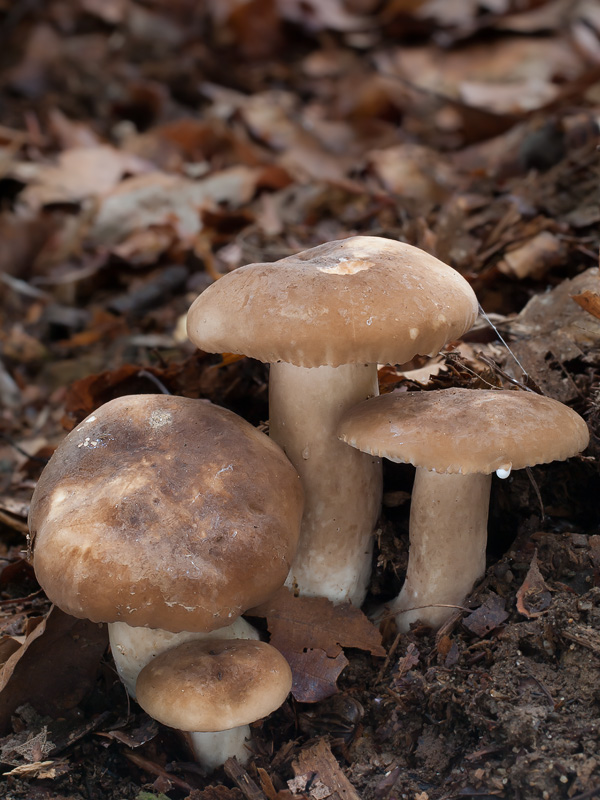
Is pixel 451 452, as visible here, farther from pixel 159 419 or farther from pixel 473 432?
pixel 159 419

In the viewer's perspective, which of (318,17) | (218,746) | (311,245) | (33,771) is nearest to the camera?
(33,771)

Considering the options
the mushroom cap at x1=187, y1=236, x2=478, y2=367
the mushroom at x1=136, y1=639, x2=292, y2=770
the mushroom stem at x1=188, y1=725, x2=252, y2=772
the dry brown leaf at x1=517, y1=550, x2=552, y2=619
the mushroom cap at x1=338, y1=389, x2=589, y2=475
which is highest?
the mushroom cap at x1=187, y1=236, x2=478, y2=367

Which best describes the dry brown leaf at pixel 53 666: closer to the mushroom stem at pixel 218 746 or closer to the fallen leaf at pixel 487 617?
the mushroom stem at pixel 218 746

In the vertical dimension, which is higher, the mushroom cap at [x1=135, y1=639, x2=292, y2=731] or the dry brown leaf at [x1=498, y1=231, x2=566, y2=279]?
the dry brown leaf at [x1=498, y1=231, x2=566, y2=279]

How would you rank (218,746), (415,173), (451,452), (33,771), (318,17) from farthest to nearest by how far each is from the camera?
(318,17)
(415,173)
(218,746)
(33,771)
(451,452)

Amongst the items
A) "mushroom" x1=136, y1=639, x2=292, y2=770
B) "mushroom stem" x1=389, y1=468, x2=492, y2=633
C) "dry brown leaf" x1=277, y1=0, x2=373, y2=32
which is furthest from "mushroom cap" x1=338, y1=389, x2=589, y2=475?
"dry brown leaf" x1=277, y1=0, x2=373, y2=32

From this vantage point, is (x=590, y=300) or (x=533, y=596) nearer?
(x=533, y=596)

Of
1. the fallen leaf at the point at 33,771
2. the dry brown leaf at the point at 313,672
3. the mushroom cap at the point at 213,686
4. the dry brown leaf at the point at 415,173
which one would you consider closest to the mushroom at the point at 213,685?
the mushroom cap at the point at 213,686

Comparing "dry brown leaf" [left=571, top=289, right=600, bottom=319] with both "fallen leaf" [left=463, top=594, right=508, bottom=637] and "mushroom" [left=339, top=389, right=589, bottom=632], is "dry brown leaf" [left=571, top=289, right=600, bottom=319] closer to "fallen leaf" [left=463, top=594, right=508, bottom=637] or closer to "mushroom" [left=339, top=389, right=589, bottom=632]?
"mushroom" [left=339, top=389, right=589, bottom=632]

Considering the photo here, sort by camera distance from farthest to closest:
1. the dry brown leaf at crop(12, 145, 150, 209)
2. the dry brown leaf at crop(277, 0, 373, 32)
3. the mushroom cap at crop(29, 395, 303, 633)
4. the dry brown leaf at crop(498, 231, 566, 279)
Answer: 1. the dry brown leaf at crop(277, 0, 373, 32)
2. the dry brown leaf at crop(12, 145, 150, 209)
3. the dry brown leaf at crop(498, 231, 566, 279)
4. the mushroom cap at crop(29, 395, 303, 633)

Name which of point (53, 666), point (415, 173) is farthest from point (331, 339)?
point (415, 173)
